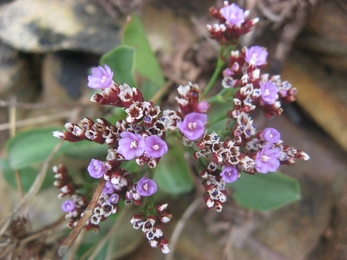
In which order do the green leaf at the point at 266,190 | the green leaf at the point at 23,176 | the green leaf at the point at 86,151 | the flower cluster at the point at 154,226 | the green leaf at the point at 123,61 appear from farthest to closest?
the green leaf at the point at 23,176 < the green leaf at the point at 86,151 < the green leaf at the point at 266,190 < the green leaf at the point at 123,61 < the flower cluster at the point at 154,226

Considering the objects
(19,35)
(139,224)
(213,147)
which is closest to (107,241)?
(139,224)

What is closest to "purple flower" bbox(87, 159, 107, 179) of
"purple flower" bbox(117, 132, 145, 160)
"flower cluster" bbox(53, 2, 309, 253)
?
"flower cluster" bbox(53, 2, 309, 253)

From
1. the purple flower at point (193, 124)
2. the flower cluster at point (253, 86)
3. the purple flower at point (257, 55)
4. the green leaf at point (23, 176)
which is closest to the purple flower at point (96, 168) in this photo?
the purple flower at point (193, 124)

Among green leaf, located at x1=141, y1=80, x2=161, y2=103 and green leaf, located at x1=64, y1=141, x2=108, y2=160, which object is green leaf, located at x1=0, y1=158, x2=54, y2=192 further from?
green leaf, located at x1=141, y1=80, x2=161, y2=103

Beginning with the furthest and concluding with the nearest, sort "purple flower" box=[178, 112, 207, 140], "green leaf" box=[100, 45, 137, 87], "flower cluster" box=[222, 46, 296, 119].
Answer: "green leaf" box=[100, 45, 137, 87] < "flower cluster" box=[222, 46, 296, 119] < "purple flower" box=[178, 112, 207, 140]

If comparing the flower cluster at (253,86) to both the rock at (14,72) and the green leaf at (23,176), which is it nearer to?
the green leaf at (23,176)

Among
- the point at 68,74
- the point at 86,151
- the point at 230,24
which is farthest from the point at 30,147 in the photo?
the point at 230,24

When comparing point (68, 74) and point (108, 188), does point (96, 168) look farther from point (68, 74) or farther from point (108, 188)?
point (68, 74)
